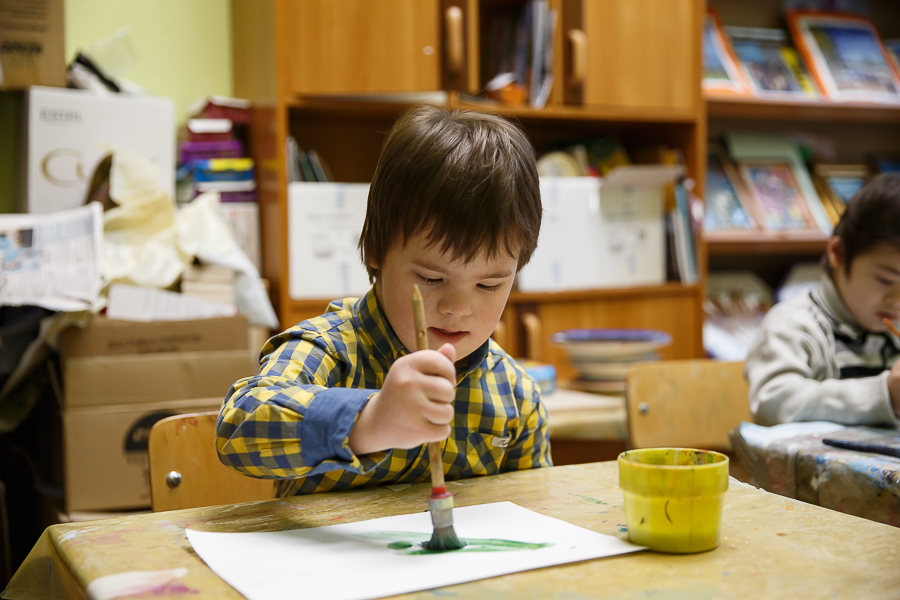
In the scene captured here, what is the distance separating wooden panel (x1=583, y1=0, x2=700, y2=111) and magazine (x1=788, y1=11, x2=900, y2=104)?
2.13 ft

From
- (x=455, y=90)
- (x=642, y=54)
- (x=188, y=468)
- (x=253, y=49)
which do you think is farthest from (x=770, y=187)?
(x=188, y=468)

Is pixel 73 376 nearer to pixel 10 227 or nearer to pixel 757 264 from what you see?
pixel 10 227

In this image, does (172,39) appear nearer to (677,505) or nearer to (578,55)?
(578,55)

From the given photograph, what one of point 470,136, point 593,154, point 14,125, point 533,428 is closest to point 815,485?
point 533,428

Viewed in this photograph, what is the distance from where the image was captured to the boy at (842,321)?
1.33 m

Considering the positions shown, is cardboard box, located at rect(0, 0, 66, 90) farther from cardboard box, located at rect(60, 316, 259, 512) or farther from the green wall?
cardboard box, located at rect(60, 316, 259, 512)

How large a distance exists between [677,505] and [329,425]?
29 centimetres

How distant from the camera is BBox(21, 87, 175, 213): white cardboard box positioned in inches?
78.2

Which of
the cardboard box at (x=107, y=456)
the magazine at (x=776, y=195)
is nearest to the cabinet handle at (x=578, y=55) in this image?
the magazine at (x=776, y=195)

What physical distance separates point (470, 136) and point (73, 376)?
46.2 inches

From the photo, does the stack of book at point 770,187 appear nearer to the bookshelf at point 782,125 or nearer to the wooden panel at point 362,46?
the bookshelf at point 782,125

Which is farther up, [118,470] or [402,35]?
[402,35]

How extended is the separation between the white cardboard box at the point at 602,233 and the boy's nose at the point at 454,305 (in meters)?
1.51

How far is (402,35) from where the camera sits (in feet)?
6.97
